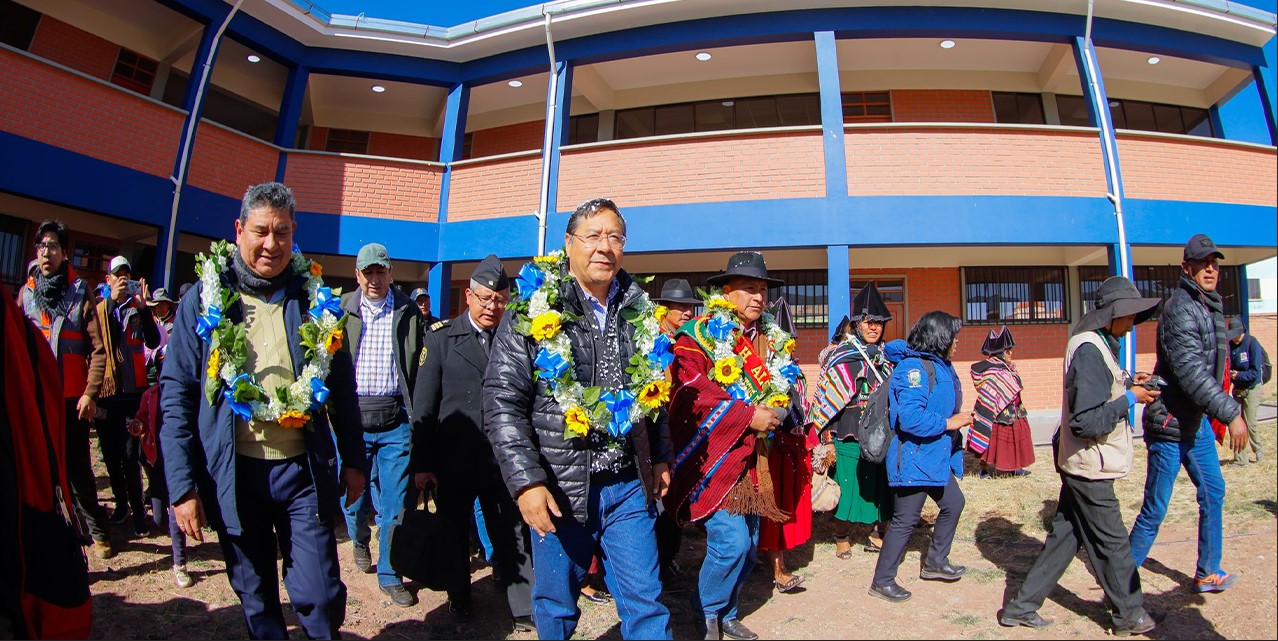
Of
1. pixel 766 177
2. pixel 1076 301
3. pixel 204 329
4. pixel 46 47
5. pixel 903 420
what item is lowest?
pixel 903 420

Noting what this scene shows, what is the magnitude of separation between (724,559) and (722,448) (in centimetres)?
56

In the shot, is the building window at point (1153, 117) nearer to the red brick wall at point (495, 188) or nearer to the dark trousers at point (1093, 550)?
the red brick wall at point (495, 188)

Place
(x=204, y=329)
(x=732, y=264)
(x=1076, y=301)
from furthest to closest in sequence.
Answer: (x=1076, y=301)
(x=732, y=264)
(x=204, y=329)

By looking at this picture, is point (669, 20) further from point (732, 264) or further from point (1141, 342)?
point (1141, 342)

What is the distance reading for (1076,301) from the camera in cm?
1154

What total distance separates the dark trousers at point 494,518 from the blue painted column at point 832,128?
21.8 feet

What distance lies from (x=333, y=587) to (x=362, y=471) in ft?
1.71

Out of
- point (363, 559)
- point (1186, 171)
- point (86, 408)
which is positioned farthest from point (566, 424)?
point (1186, 171)

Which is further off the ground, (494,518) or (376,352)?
(376,352)

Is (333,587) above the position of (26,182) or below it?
below

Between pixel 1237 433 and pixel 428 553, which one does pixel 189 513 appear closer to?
pixel 428 553

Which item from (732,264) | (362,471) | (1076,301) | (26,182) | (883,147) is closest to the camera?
(362,471)

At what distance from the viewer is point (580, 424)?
2584 mm

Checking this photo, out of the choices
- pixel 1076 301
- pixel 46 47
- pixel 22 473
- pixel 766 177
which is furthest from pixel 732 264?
pixel 46 47
